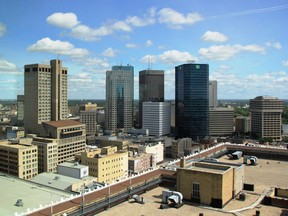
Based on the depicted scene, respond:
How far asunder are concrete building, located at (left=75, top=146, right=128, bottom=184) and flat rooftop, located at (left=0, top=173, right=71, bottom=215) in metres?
11.9

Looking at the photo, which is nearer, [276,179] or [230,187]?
[230,187]

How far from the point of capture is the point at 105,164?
3981 centimetres

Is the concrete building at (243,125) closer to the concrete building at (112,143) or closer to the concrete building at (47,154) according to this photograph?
the concrete building at (112,143)

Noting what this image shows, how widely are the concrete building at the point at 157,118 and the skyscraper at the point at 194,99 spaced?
852 centimetres

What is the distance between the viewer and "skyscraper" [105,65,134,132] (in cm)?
9900

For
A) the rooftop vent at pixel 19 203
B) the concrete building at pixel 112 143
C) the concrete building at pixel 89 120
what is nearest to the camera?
the rooftop vent at pixel 19 203

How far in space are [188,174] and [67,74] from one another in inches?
1882

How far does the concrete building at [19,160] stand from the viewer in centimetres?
4025

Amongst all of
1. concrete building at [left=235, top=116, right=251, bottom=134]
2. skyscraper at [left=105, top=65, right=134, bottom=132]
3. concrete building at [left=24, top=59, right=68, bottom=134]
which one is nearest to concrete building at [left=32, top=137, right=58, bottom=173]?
concrete building at [left=24, top=59, right=68, bottom=134]

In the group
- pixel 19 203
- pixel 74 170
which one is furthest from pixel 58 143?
pixel 19 203

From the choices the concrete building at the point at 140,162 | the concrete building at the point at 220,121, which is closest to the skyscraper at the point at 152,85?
the concrete building at the point at 220,121

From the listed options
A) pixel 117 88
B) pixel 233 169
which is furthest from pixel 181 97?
pixel 233 169

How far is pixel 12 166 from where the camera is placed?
40719 mm

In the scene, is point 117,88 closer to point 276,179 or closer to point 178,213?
point 276,179
